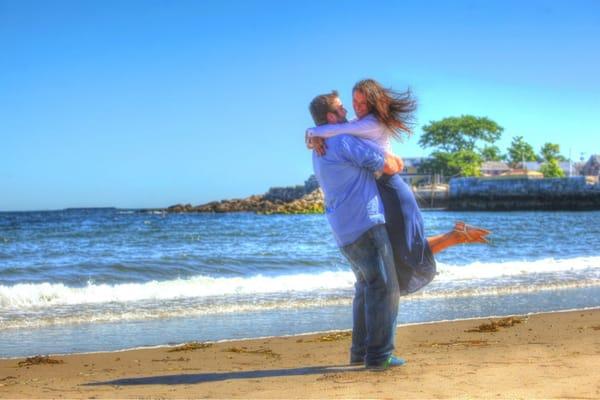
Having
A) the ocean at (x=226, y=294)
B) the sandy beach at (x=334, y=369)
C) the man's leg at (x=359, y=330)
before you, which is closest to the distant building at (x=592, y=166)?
the ocean at (x=226, y=294)

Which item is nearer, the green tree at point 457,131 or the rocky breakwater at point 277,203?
the rocky breakwater at point 277,203

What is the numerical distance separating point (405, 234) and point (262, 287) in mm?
7093

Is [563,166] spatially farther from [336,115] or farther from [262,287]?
[336,115]

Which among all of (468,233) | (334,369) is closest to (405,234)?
(468,233)

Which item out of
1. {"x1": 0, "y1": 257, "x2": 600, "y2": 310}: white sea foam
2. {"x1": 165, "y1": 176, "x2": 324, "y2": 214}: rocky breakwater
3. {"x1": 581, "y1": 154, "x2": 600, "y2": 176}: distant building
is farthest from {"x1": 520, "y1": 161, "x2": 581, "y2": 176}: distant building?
{"x1": 0, "y1": 257, "x2": 600, "y2": 310}: white sea foam

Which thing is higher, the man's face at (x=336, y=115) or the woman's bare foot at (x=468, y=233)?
the man's face at (x=336, y=115)

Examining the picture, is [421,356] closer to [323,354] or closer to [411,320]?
[323,354]

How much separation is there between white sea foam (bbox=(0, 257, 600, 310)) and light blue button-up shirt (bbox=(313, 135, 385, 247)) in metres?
5.72

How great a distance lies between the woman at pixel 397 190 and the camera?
4676 mm

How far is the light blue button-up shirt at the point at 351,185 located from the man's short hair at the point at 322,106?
0.17 meters

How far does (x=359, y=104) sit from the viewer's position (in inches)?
187

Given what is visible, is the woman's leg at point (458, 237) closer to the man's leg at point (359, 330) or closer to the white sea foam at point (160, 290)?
the man's leg at point (359, 330)

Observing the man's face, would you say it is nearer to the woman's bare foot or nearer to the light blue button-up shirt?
the light blue button-up shirt

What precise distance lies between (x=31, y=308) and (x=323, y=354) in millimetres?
4993
